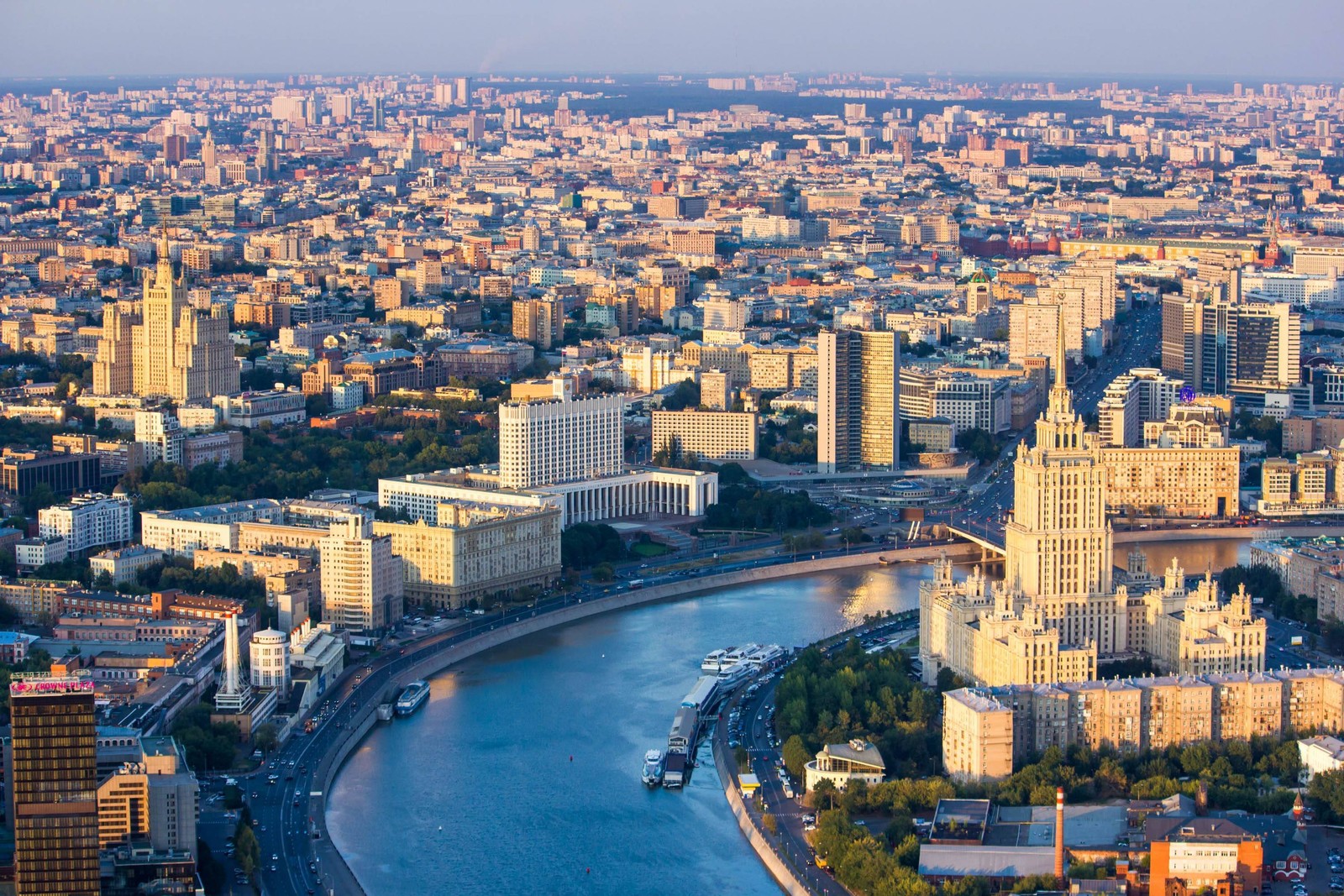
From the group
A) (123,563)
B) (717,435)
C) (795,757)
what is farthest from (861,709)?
(717,435)

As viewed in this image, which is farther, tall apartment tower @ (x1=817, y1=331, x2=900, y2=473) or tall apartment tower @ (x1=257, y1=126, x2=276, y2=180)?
tall apartment tower @ (x1=257, y1=126, x2=276, y2=180)

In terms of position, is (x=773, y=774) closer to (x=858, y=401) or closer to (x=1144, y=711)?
(x=1144, y=711)

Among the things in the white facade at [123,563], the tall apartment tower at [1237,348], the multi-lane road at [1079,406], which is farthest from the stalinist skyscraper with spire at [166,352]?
the tall apartment tower at [1237,348]

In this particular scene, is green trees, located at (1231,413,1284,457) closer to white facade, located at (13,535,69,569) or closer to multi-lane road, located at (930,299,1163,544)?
multi-lane road, located at (930,299,1163,544)

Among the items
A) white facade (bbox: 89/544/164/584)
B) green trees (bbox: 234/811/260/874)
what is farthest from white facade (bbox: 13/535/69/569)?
green trees (bbox: 234/811/260/874)

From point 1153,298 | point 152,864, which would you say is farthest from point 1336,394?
point 152,864

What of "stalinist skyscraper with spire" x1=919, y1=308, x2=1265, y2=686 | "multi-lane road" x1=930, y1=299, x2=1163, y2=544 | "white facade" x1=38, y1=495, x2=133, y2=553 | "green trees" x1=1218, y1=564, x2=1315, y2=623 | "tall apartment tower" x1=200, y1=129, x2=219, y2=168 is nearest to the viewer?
"stalinist skyscraper with spire" x1=919, y1=308, x2=1265, y2=686

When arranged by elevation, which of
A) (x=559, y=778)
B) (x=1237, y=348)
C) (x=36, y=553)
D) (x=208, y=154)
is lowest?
(x=559, y=778)
